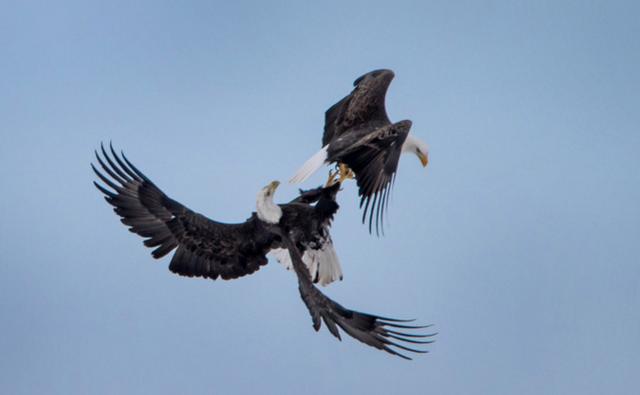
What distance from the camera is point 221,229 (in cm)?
873

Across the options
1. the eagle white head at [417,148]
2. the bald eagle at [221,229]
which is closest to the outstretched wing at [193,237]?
the bald eagle at [221,229]

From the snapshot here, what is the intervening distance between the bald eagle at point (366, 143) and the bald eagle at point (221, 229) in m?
0.25

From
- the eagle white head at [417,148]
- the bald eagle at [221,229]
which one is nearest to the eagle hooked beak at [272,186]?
the bald eagle at [221,229]

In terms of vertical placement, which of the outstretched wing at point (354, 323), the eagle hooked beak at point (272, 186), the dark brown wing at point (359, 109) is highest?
the dark brown wing at point (359, 109)

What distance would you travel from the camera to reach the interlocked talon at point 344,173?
8.66 m

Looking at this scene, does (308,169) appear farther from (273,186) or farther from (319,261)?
(319,261)

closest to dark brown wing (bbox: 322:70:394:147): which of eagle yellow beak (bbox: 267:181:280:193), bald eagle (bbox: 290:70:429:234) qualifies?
bald eagle (bbox: 290:70:429:234)

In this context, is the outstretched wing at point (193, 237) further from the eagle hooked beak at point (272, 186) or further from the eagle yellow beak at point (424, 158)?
the eagle yellow beak at point (424, 158)

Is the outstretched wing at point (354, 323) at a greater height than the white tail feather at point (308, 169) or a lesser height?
lesser

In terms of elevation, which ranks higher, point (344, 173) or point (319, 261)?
point (344, 173)

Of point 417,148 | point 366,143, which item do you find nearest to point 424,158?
point 417,148

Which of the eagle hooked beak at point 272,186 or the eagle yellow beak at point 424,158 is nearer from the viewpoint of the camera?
the eagle hooked beak at point 272,186

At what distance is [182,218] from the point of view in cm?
882

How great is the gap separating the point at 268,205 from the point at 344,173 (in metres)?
0.61
